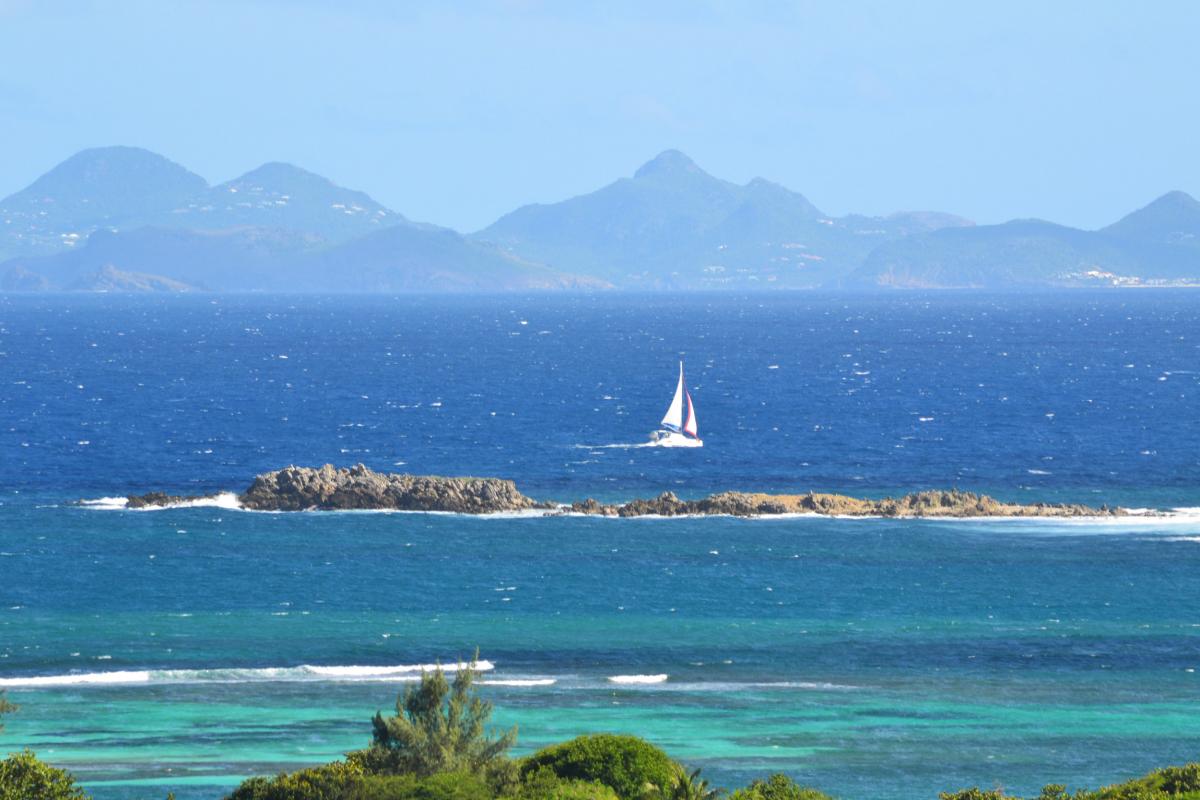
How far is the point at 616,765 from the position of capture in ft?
127

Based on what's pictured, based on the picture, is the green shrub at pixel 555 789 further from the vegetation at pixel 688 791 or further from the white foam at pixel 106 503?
the white foam at pixel 106 503

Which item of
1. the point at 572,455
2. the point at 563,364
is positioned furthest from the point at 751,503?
the point at 563,364

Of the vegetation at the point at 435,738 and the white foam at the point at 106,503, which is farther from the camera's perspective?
the white foam at the point at 106,503

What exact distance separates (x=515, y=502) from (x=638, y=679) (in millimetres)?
34471

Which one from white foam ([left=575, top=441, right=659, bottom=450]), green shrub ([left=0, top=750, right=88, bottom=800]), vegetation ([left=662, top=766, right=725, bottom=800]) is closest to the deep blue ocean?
white foam ([left=575, top=441, right=659, bottom=450])

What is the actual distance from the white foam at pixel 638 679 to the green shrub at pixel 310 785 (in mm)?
20126

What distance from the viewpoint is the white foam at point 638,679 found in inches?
2233

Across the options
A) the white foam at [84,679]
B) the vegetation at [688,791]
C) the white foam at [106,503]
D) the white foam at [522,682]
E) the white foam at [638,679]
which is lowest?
the white foam at [84,679]

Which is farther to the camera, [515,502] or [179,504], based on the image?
[179,504]

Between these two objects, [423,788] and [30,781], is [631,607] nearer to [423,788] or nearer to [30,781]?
[423,788]

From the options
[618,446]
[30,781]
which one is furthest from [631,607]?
[618,446]

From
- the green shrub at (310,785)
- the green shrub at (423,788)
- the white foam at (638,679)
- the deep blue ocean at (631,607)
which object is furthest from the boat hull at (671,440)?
the green shrub at (423,788)

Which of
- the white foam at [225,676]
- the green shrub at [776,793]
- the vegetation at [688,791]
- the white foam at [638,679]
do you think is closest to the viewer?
the vegetation at [688,791]

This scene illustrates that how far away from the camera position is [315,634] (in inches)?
2502
